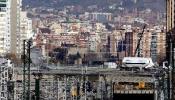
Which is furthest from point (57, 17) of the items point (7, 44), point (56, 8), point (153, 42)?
point (153, 42)

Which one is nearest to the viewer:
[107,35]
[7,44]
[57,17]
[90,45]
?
[7,44]

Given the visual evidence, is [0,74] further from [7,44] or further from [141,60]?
[7,44]

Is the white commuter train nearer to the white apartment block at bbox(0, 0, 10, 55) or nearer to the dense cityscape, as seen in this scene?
the dense cityscape

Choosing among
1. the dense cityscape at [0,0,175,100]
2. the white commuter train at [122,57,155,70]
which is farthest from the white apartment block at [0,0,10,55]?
the white commuter train at [122,57,155,70]

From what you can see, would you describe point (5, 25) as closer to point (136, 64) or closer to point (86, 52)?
point (86, 52)

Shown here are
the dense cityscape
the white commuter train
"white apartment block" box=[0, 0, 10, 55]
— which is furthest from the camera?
"white apartment block" box=[0, 0, 10, 55]

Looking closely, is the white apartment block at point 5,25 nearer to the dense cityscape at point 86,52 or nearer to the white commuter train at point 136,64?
the dense cityscape at point 86,52

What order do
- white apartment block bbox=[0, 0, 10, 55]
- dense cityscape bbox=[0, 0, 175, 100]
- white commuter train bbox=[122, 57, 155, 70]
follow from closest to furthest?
1. dense cityscape bbox=[0, 0, 175, 100]
2. white commuter train bbox=[122, 57, 155, 70]
3. white apartment block bbox=[0, 0, 10, 55]

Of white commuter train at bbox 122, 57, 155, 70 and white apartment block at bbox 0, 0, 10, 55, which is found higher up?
white apartment block at bbox 0, 0, 10, 55

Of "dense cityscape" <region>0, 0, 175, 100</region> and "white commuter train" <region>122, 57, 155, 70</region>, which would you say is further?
"white commuter train" <region>122, 57, 155, 70</region>
